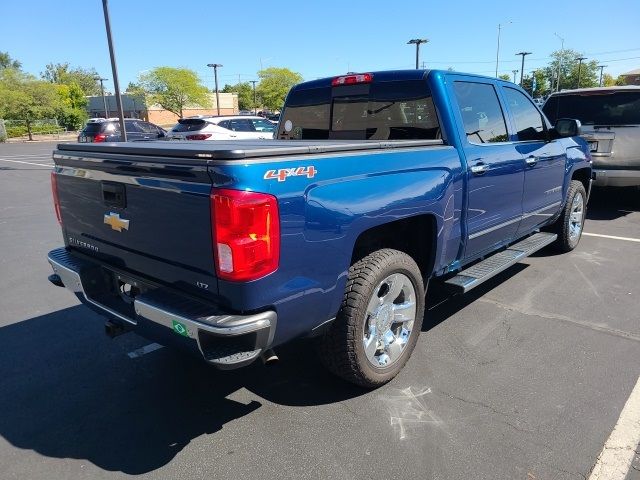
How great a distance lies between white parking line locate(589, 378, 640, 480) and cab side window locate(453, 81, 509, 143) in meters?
2.10

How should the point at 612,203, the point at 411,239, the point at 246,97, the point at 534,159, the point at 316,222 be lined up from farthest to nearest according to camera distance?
the point at 246,97, the point at 612,203, the point at 534,159, the point at 411,239, the point at 316,222

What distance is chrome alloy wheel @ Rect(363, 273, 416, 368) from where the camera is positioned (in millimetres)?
3012

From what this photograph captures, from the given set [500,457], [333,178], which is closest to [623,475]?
[500,457]

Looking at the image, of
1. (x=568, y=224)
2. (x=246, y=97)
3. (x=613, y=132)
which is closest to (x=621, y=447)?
(x=568, y=224)

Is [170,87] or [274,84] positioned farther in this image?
[274,84]

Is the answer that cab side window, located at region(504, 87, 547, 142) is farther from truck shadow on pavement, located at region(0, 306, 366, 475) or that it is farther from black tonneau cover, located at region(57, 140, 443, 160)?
truck shadow on pavement, located at region(0, 306, 366, 475)

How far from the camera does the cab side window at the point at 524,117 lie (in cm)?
456

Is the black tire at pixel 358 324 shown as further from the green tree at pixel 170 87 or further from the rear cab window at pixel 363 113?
the green tree at pixel 170 87

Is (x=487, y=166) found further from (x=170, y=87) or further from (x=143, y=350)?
(x=170, y=87)

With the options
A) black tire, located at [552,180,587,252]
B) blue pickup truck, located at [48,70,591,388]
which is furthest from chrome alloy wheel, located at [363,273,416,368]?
black tire, located at [552,180,587,252]

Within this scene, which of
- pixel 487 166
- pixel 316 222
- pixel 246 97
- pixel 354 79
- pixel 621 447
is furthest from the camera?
pixel 246 97

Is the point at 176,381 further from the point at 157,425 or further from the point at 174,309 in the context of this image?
the point at 174,309

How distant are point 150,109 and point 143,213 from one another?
76409 millimetres

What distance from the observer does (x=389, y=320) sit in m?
3.14
